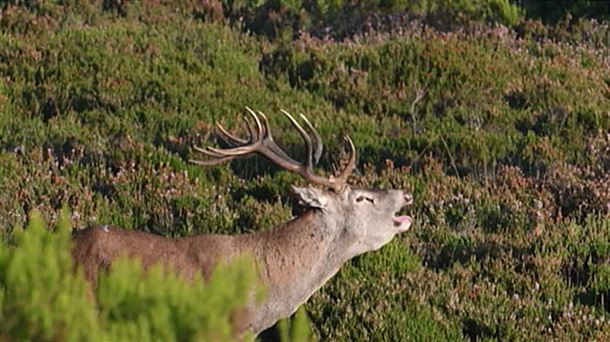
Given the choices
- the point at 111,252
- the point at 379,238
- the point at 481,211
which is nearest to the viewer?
the point at 111,252

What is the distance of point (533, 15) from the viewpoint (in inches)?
659

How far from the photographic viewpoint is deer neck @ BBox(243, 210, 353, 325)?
770 centimetres

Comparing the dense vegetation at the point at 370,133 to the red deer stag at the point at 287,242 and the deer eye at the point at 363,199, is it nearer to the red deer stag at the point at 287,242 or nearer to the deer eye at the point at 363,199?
the red deer stag at the point at 287,242

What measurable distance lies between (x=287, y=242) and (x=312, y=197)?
29 cm

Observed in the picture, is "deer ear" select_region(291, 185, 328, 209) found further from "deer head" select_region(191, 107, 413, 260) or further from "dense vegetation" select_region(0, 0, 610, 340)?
"dense vegetation" select_region(0, 0, 610, 340)

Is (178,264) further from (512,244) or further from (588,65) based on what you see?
(588,65)

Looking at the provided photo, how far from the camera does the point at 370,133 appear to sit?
41.7ft

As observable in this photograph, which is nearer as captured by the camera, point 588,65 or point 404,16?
point 588,65

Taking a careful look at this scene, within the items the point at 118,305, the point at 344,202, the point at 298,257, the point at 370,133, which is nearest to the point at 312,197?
the point at 344,202

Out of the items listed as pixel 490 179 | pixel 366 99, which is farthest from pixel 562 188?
pixel 366 99

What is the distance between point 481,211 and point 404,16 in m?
6.07

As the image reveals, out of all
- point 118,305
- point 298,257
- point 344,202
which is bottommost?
point 298,257

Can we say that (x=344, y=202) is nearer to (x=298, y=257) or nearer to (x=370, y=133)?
(x=298, y=257)

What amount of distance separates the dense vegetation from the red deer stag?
0.64 meters
